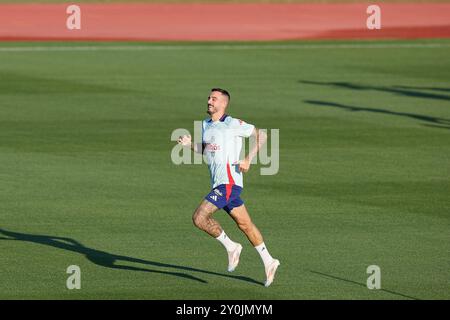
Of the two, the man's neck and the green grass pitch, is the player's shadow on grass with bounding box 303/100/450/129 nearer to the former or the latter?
the green grass pitch

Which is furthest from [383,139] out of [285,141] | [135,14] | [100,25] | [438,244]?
[135,14]

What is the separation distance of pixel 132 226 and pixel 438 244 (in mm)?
4037

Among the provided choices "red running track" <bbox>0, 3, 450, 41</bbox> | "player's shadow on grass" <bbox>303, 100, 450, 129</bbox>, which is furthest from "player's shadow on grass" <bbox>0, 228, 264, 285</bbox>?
"red running track" <bbox>0, 3, 450, 41</bbox>

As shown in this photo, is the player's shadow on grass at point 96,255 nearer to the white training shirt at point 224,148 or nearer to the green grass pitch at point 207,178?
the green grass pitch at point 207,178

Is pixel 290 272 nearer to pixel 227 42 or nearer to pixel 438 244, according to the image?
pixel 438 244

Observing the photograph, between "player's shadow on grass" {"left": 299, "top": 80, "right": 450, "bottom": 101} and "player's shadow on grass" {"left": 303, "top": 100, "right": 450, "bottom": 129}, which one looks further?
"player's shadow on grass" {"left": 299, "top": 80, "right": 450, "bottom": 101}

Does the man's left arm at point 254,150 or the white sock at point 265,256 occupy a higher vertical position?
the man's left arm at point 254,150

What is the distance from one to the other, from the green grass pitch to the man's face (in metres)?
1.95

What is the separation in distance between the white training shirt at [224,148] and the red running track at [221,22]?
2673 centimetres

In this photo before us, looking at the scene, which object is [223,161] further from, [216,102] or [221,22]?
[221,22]

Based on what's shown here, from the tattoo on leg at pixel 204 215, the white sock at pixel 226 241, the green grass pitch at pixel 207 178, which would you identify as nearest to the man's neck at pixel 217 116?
the tattoo on leg at pixel 204 215

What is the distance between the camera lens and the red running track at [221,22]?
40.2 m

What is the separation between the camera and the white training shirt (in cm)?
1253

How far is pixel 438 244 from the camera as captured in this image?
48.0 ft
